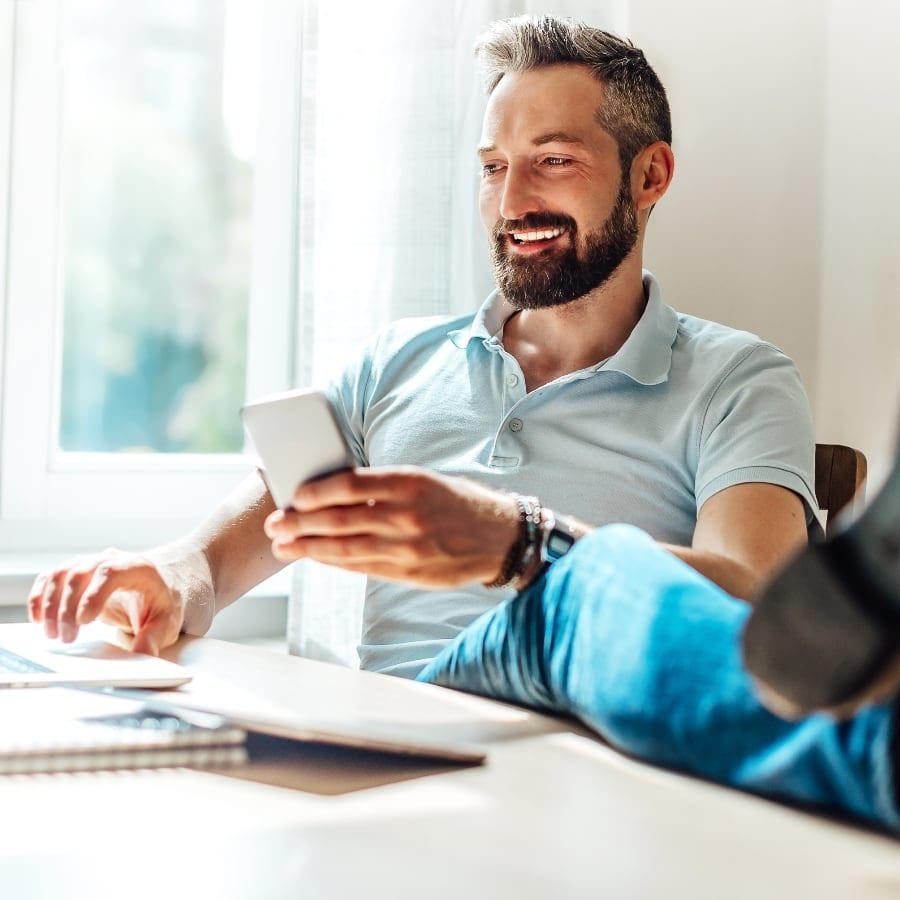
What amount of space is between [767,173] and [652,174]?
40cm

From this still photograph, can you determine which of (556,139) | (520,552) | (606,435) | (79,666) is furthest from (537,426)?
(79,666)

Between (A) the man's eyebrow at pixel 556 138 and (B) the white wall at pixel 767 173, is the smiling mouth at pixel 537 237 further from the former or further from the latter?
(B) the white wall at pixel 767 173

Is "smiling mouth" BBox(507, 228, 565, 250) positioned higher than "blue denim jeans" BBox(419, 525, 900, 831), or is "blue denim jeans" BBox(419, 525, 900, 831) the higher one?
"smiling mouth" BBox(507, 228, 565, 250)

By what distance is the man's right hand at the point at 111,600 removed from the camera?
1.20 m

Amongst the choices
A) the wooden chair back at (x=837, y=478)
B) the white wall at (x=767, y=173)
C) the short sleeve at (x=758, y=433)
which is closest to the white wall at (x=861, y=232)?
the white wall at (x=767, y=173)

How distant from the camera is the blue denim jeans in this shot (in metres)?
0.64

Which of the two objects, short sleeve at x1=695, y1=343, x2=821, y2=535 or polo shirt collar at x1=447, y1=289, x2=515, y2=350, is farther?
polo shirt collar at x1=447, y1=289, x2=515, y2=350

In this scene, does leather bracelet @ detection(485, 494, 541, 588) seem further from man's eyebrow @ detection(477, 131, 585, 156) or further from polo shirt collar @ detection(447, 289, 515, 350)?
man's eyebrow @ detection(477, 131, 585, 156)

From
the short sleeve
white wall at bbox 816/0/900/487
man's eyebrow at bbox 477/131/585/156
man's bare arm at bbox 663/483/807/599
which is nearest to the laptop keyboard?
man's bare arm at bbox 663/483/807/599

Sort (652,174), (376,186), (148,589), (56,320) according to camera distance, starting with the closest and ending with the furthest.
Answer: (148,589)
(652,174)
(376,186)
(56,320)

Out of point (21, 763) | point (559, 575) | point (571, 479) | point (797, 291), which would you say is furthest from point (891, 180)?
point (21, 763)

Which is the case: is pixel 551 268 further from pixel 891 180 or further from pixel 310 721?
pixel 310 721

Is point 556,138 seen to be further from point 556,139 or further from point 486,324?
point 486,324

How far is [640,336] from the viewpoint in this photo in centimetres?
161
